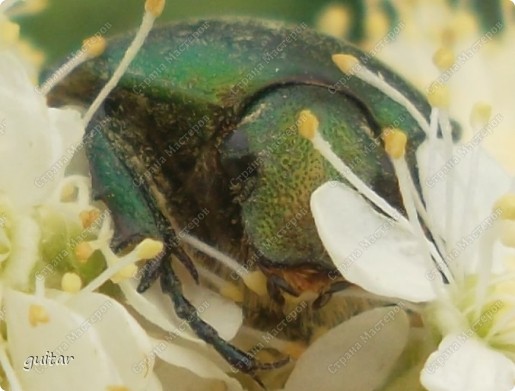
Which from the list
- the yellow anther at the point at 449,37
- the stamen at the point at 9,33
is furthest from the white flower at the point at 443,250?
the stamen at the point at 9,33

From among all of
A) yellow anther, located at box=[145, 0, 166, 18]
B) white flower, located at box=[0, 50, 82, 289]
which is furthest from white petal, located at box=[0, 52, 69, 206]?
yellow anther, located at box=[145, 0, 166, 18]

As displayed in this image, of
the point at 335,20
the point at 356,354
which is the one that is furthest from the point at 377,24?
the point at 356,354

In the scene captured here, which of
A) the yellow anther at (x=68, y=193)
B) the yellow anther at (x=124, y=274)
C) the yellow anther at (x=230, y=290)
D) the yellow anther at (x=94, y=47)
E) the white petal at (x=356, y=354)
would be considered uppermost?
the yellow anther at (x=94, y=47)

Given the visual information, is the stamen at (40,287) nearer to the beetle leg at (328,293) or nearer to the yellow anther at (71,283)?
the yellow anther at (71,283)

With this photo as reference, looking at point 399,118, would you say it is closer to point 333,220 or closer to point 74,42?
point 333,220

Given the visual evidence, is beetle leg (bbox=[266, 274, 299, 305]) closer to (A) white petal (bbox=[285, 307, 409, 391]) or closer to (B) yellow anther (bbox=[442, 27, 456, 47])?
(A) white petal (bbox=[285, 307, 409, 391])
